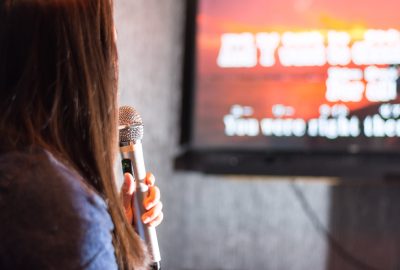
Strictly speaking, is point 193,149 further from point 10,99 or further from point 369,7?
point 10,99

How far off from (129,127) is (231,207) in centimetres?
141

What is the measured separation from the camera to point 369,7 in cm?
228

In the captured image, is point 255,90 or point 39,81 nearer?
point 39,81

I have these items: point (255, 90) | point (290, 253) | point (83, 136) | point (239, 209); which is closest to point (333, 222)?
point (290, 253)

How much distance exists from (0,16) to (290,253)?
1.73 m

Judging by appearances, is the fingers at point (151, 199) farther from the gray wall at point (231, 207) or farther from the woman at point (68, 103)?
the gray wall at point (231, 207)

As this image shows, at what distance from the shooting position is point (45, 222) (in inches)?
30.2

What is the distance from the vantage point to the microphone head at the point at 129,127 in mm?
1129

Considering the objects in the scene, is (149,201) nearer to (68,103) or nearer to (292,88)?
(68,103)

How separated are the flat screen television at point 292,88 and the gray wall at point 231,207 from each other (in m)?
0.08

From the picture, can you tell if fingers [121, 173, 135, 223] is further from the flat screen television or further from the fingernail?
the flat screen television

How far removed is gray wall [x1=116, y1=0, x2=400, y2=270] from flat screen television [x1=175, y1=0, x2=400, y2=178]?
0.08 meters

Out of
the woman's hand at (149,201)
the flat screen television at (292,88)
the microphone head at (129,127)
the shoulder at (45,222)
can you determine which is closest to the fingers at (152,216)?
the woman's hand at (149,201)

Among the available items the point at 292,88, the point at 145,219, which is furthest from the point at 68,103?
the point at 292,88
